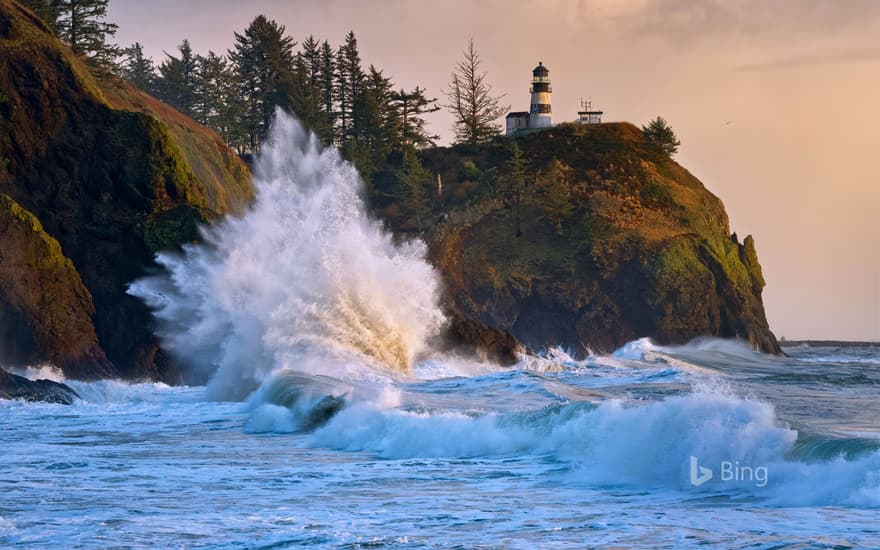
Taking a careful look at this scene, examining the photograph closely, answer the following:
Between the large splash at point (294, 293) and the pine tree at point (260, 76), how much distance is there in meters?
37.4

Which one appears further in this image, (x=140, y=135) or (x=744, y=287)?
(x=744, y=287)

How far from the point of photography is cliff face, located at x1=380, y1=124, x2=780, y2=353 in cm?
6347

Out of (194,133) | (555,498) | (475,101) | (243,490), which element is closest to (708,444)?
(555,498)

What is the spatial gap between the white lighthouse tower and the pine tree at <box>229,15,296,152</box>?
720 inches

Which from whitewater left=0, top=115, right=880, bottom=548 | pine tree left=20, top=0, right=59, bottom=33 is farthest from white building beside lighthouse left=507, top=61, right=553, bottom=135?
whitewater left=0, top=115, right=880, bottom=548

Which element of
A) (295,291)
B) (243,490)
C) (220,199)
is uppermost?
(220,199)

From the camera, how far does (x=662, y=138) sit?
3189 inches

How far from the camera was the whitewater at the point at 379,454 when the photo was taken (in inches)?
440

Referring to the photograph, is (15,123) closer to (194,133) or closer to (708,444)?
(194,133)

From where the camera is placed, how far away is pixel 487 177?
2945 inches

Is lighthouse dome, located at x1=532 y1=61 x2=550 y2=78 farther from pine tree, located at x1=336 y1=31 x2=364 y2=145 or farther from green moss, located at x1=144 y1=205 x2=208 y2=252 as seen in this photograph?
green moss, located at x1=144 y1=205 x2=208 y2=252

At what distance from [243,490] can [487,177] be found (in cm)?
6203

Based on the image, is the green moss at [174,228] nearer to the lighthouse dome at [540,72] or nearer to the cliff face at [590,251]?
the cliff face at [590,251]

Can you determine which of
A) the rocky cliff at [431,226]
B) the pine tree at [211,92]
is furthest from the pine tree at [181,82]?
the rocky cliff at [431,226]
